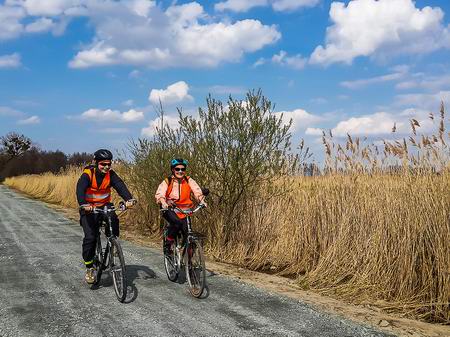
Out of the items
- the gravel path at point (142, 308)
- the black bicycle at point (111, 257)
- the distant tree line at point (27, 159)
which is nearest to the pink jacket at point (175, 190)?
the black bicycle at point (111, 257)

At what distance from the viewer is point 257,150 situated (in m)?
9.27

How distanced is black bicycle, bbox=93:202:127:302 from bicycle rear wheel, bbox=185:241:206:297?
0.94m

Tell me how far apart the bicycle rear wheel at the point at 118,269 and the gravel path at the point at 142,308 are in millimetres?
151

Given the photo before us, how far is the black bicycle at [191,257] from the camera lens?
603cm

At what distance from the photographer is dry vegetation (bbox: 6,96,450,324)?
6.03 metres

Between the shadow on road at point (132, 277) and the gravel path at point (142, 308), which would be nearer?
the gravel path at point (142, 308)

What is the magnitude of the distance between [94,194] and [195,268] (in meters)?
1.83

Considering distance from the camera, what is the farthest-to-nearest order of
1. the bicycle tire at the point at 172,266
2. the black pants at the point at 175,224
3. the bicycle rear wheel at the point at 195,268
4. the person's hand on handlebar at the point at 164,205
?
1. the bicycle tire at the point at 172,266
2. the black pants at the point at 175,224
3. the person's hand on handlebar at the point at 164,205
4. the bicycle rear wheel at the point at 195,268

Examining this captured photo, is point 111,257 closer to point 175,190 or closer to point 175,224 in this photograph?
point 175,224

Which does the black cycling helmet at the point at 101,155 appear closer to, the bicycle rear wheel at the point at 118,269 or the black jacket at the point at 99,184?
the black jacket at the point at 99,184

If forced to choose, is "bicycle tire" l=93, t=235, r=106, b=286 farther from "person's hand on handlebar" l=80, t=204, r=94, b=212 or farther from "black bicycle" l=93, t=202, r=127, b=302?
"person's hand on handlebar" l=80, t=204, r=94, b=212

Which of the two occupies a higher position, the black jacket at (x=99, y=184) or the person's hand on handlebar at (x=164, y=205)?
the black jacket at (x=99, y=184)

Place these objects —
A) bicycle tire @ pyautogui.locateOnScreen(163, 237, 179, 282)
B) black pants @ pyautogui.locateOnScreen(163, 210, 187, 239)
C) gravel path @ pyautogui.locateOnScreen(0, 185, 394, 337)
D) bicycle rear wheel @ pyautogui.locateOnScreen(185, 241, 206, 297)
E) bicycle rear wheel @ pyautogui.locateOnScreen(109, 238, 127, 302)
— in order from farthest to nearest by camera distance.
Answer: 1. bicycle tire @ pyautogui.locateOnScreen(163, 237, 179, 282)
2. black pants @ pyautogui.locateOnScreen(163, 210, 187, 239)
3. bicycle rear wheel @ pyautogui.locateOnScreen(185, 241, 206, 297)
4. bicycle rear wheel @ pyautogui.locateOnScreen(109, 238, 127, 302)
5. gravel path @ pyautogui.locateOnScreen(0, 185, 394, 337)

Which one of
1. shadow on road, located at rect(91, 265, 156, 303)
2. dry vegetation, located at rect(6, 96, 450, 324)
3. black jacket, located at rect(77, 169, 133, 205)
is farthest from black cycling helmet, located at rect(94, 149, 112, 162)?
dry vegetation, located at rect(6, 96, 450, 324)
